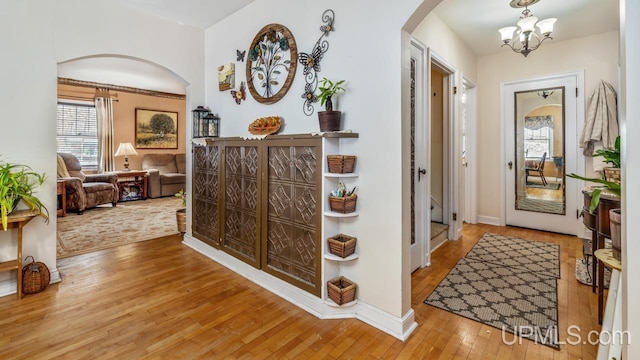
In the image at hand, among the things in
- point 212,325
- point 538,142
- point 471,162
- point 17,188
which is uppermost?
point 538,142

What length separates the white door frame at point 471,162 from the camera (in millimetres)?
4770

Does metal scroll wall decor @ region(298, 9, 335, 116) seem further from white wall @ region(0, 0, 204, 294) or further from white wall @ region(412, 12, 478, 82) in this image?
white wall @ region(0, 0, 204, 294)

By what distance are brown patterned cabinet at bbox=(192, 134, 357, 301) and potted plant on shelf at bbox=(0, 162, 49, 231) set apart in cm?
142

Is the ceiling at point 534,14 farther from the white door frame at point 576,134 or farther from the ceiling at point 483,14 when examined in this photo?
the white door frame at point 576,134

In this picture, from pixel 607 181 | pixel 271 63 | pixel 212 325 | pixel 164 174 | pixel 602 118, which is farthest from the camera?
pixel 164 174

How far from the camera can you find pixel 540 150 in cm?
438

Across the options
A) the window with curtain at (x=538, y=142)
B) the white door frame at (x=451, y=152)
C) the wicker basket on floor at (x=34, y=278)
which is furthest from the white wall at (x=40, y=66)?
the window with curtain at (x=538, y=142)

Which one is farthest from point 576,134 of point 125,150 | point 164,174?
point 125,150

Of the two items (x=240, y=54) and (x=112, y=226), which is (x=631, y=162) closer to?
(x=240, y=54)

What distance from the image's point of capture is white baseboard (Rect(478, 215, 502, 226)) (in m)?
4.74

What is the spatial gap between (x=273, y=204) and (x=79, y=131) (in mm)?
6718

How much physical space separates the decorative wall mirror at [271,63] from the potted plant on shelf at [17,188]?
203cm

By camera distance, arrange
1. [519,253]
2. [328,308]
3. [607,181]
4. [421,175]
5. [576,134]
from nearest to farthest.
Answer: [607,181] < [328,308] < [421,175] < [519,253] < [576,134]

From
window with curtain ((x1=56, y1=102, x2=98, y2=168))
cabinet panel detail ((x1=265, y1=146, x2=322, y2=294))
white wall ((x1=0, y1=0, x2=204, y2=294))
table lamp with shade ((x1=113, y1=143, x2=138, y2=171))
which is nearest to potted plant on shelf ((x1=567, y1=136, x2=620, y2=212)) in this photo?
cabinet panel detail ((x1=265, y1=146, x2=322, y2=294))
